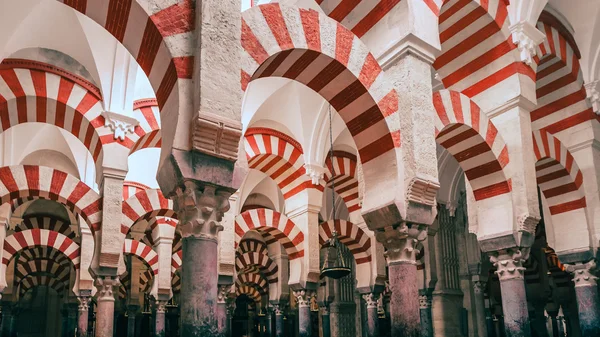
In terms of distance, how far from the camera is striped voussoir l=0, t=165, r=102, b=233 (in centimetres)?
688

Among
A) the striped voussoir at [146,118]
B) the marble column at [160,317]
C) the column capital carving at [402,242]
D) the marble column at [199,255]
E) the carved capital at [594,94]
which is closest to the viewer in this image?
the marble column at [199,255]

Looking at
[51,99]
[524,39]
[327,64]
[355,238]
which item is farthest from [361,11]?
[355,238]

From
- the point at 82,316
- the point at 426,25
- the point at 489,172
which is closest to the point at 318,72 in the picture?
the point at 426,25

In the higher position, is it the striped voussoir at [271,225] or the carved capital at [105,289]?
the striped voussoir at [271,225]

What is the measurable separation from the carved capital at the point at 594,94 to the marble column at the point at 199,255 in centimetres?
606

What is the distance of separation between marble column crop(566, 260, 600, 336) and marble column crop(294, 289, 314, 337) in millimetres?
4127

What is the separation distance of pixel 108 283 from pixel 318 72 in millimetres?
4019

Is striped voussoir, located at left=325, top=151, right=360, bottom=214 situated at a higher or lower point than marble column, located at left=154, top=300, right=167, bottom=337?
higher

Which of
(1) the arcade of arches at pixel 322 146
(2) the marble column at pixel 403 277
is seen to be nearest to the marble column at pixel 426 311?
(1) the arcade of arches at pixel 322 146

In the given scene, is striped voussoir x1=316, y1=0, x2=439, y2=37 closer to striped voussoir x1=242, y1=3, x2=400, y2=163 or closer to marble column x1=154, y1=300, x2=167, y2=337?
striped voussoir x1=242, y1=3, x2=400, y2=163

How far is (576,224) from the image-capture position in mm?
7090

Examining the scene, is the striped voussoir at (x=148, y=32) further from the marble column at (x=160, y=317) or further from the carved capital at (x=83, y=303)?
the marble column at (x=160, y=317)

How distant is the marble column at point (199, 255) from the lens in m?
3.10

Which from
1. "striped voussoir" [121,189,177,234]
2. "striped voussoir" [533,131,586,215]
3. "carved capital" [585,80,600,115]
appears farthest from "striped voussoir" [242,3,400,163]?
"striped voussoir" [121,189,177,234]
